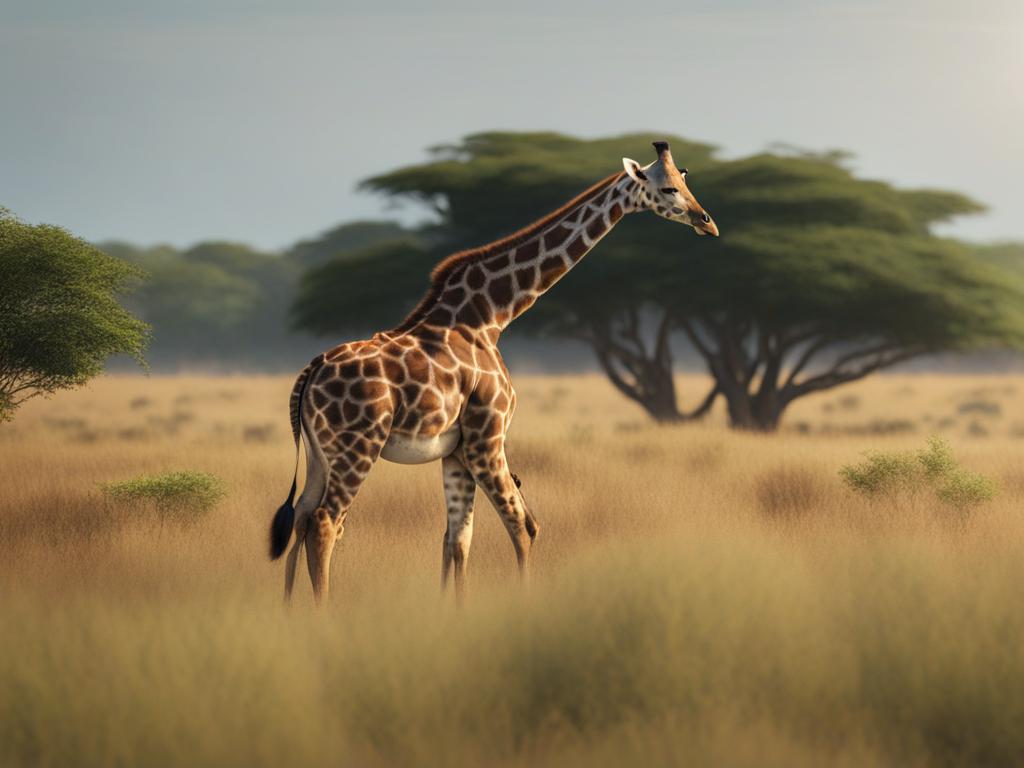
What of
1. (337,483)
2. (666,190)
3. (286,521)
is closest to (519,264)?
(666,190)

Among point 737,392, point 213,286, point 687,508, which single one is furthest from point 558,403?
point 213,286

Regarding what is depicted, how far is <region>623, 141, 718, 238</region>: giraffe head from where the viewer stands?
7688mm

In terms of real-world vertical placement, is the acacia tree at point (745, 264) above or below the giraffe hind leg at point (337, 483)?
above

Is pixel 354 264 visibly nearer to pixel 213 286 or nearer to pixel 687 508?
pixel 687 508

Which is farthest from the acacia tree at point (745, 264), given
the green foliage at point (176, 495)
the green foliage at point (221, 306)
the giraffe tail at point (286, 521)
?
the green foliage at point (221, 306)

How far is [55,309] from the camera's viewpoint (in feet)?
37.7

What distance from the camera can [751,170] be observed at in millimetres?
20891

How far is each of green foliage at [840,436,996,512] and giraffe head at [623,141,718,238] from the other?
469cm

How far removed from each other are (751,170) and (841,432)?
16.7ft

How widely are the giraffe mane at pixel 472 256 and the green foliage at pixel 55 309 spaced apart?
474 cm

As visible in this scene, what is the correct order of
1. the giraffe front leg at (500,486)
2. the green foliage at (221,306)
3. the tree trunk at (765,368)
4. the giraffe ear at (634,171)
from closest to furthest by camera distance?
the giraffe front leg at (500,486) → the giraffe ear at (634,171) → the tree trunk at (765,368) → the green foliage at (221,306)

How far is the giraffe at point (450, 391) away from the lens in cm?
699

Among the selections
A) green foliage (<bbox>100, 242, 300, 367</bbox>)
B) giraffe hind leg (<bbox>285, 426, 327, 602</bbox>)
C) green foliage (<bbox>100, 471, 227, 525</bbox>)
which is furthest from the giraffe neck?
green foliage (<bbox>100, 242, 300, 367</bbox>)

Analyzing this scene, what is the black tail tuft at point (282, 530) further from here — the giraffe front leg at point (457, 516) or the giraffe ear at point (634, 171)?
the giraffe ear at point (634, 171)
